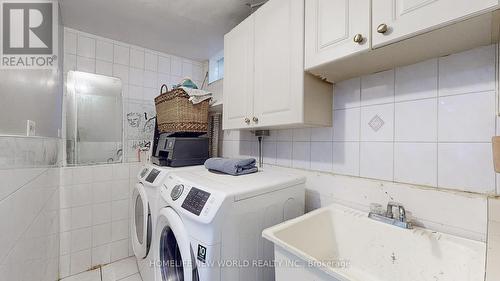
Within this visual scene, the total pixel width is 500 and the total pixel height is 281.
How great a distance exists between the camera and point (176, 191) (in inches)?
45.7

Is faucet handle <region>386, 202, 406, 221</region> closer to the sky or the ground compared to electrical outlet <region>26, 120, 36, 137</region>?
closer to the ground

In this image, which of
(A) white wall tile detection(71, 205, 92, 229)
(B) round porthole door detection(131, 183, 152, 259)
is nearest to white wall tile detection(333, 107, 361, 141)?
(B) round porthole door detection(131, 183, 152, 259)

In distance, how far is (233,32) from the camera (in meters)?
1.54

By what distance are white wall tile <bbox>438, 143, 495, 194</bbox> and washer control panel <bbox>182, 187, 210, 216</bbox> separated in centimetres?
101

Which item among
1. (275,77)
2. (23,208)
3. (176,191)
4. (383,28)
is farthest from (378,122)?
(23,208)

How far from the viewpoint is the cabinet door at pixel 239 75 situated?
4.55 feet

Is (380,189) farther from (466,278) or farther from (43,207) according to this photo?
(43,207)

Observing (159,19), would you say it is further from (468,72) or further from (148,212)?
(468,72)

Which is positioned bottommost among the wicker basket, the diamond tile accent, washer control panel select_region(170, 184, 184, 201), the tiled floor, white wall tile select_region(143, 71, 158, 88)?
the tiled floor

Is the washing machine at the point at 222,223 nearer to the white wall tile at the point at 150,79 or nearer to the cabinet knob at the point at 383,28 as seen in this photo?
the cabinet knob at the point at 383,28

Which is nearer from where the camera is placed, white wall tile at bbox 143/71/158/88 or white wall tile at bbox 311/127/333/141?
white wall tile at bbox 311/127/333/141

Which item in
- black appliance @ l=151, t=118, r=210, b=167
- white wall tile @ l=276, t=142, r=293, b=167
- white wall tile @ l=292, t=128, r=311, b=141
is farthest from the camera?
black appliance @ l=151, t=118, r=210, b=167

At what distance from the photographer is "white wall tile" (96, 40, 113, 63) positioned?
197 cm
